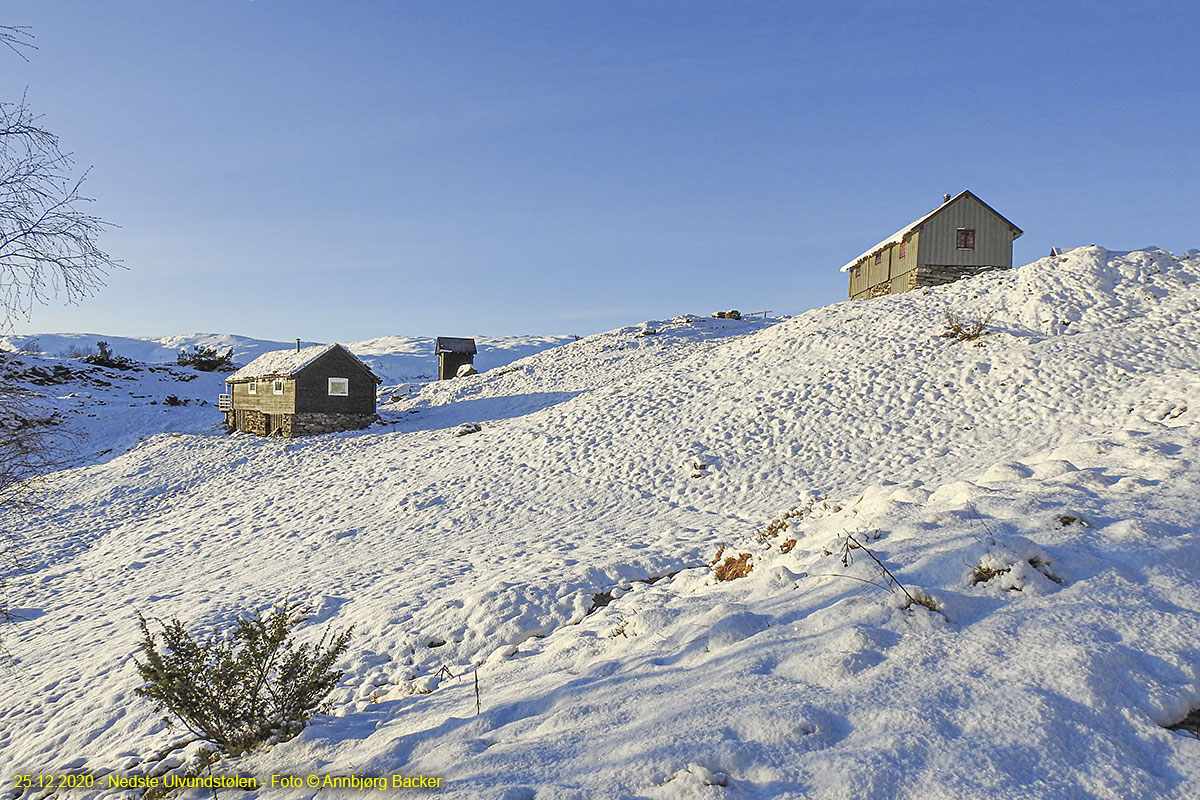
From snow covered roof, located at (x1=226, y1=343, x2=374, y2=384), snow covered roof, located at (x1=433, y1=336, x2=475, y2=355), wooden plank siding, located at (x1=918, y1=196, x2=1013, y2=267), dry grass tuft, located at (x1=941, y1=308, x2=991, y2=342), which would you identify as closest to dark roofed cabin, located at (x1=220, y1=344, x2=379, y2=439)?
snow covered roof, located at (x1=226, y1=343, x2=374, y2=384)

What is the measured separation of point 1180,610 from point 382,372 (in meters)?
103

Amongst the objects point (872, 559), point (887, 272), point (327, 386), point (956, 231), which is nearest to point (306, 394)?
point (327, 386)

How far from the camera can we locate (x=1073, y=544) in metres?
5.49

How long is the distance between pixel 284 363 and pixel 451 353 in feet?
59.0

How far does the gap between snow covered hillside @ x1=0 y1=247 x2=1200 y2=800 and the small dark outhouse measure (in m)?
26.2

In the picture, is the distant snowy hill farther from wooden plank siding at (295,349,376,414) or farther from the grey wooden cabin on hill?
the grey wooden cabin on hill

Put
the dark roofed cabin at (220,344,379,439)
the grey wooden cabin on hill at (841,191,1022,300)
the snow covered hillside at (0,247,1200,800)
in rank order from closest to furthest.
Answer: the snow covered hillside at (0,247,1200,800) < the dark roofed cabin at (220,344,379,439) < the grey wooden cabin on hill at (841,191,1022,300)

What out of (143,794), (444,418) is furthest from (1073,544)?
(444,418)

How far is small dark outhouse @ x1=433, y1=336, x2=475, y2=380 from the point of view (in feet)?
159

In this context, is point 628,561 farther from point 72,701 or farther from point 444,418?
point 444,418

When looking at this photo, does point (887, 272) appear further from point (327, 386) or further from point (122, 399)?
point (122, 399)

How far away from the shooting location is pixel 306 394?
29359mm

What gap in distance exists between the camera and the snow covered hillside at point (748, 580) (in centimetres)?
368

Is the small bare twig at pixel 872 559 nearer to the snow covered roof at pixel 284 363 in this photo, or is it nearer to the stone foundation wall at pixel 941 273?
the snow covered roof at pixel 284 363
